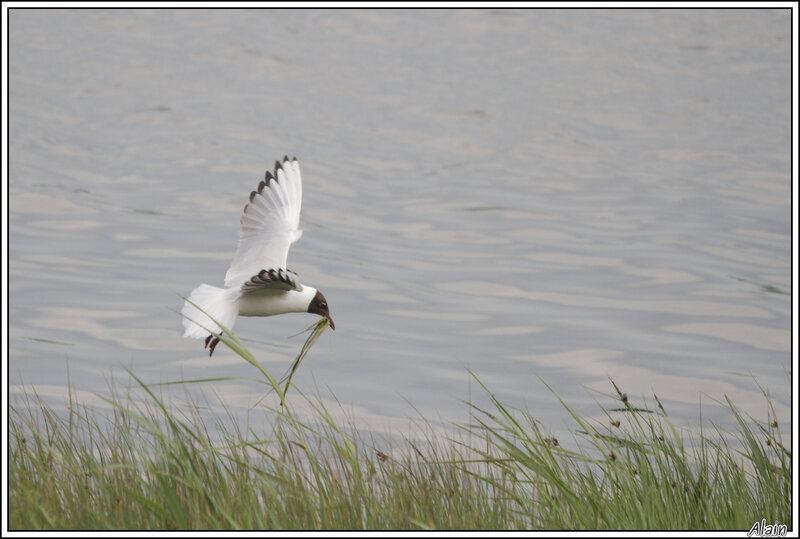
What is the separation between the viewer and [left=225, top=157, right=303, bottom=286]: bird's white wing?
5223mm

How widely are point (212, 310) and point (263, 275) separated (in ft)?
1.46

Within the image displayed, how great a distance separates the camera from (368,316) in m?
11.3

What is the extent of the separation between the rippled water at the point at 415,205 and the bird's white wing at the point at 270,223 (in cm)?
150

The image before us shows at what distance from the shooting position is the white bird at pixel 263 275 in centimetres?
424

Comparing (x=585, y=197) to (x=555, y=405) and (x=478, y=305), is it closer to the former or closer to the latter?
(x=478, y=305)

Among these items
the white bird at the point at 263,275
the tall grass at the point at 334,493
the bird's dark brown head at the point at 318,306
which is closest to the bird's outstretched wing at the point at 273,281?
the white bird at the point at 263,275

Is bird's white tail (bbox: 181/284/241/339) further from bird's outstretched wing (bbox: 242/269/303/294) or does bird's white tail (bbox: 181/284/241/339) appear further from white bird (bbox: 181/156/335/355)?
bird's outstretched wing (bbox: 242/269/303/294)

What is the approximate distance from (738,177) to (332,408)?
12.3 metres

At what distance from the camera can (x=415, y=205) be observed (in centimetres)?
1623

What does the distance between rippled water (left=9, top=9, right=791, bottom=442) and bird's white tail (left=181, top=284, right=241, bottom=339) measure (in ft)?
5.68

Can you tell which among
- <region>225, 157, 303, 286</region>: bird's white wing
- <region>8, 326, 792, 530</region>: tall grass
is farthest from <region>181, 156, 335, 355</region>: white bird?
<region>8, 326, 792, 530</region>: tall grass

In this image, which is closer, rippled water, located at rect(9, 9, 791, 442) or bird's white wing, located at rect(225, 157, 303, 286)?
bird's white wing, located at rect(225, 157, 303, 286)

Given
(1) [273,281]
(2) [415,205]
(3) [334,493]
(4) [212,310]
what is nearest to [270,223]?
(4) [212,310]

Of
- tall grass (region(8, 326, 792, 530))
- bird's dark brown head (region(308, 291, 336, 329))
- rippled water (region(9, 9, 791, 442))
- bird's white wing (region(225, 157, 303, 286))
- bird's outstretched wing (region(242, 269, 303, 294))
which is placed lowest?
tall grass (region(8, 326, 792, 530))
